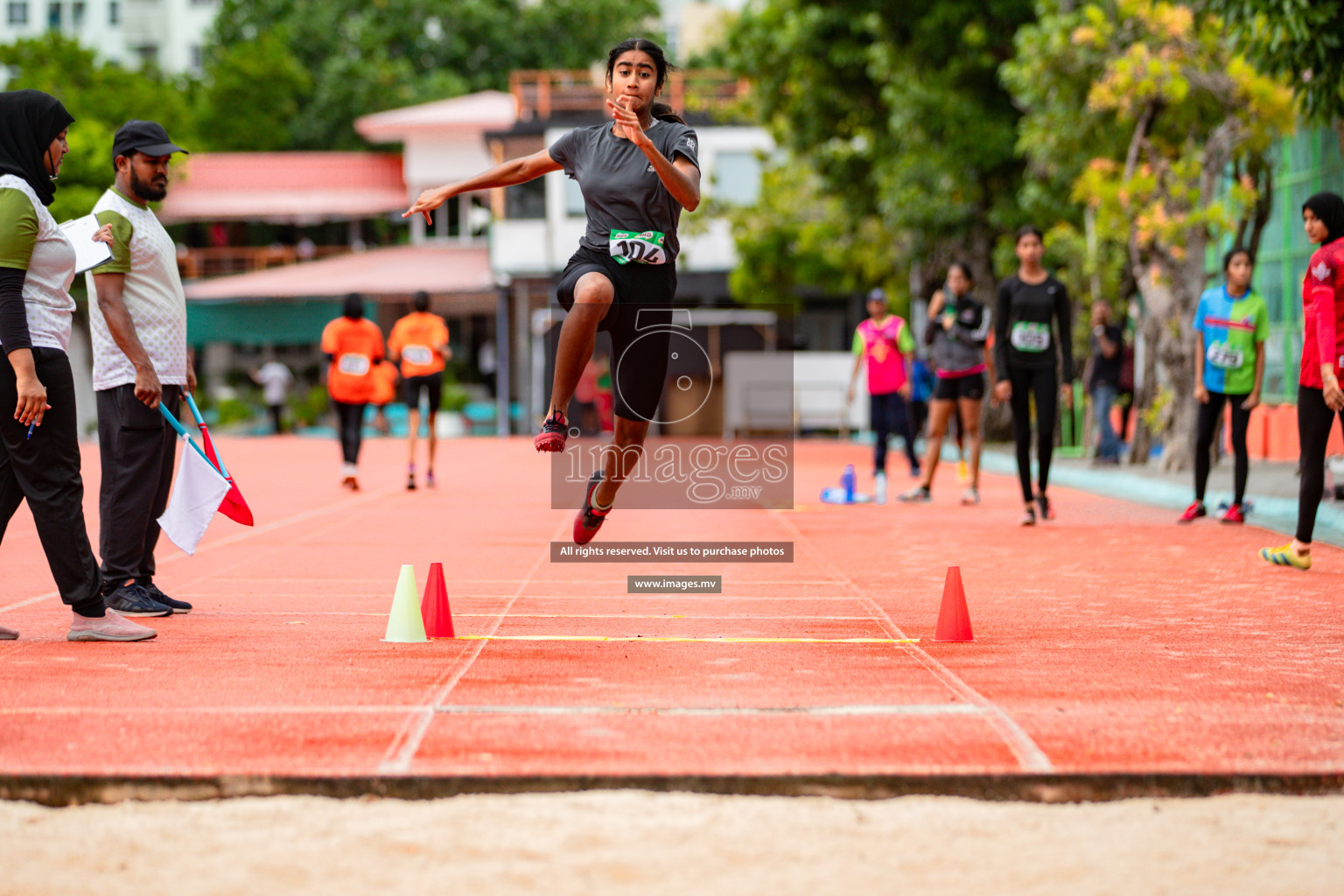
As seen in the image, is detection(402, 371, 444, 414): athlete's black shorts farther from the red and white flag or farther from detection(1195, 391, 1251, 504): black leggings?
the red and white flag

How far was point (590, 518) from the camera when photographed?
7055mm

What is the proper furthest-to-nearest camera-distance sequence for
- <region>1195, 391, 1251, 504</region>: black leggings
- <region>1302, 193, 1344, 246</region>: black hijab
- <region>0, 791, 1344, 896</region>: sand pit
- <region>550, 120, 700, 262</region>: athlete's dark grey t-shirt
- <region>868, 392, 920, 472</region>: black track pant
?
<region>868, 392, 920, 472</region>: black track pant < <region>1195, 391, 1251, 504</region>: black leggings < <region>1302, 193, 1344, 246</region>: black hijab < <region>550, 120, 700, 262</region>: athlete's dark grey t-shirt < <region>0, 791, 1344, 896</region>: sand pit

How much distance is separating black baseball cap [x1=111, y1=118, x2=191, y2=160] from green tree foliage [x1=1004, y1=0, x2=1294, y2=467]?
12.0m

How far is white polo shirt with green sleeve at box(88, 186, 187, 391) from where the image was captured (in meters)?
6.27

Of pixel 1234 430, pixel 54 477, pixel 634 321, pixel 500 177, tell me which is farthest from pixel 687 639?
pixel 1234 430

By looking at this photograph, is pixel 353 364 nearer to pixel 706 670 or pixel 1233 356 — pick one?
pixel 1233 356

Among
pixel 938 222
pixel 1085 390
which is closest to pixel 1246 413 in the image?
pixel 1085 390

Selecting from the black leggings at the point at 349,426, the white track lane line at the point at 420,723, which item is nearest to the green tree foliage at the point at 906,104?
the black leggings at the point at 349,426

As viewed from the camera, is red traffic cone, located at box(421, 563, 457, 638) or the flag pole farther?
the flag pole

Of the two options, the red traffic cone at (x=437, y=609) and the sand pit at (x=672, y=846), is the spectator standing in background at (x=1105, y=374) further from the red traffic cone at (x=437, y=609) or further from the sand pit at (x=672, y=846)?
the sand pit at (x=672, y=846)

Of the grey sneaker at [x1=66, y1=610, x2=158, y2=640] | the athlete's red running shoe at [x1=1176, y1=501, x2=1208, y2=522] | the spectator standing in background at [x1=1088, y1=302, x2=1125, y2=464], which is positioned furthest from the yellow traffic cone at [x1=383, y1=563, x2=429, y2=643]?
the spectator standing in background at [x1=1088, y1=302, x2=1125, y2=464]

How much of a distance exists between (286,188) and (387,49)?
10.5m

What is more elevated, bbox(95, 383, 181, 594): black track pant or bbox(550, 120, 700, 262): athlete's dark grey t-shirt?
bbox(550, 120, 700, 262): athlete's dark grey t-shirt

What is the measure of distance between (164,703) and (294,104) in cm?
4993
